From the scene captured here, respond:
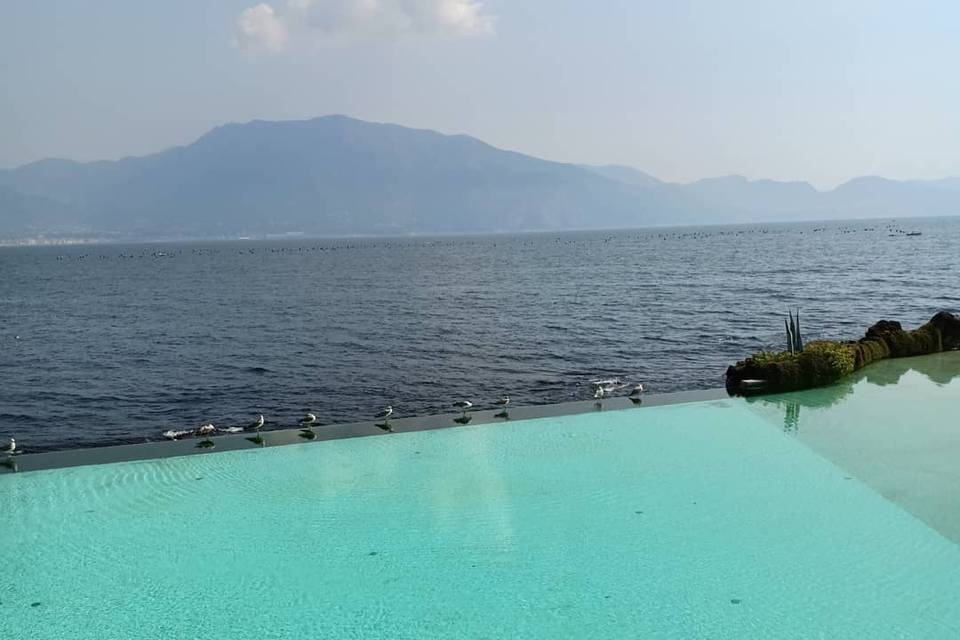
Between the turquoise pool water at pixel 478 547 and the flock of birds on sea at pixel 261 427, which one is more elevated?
the flock of birds on sea at pixel 261 427

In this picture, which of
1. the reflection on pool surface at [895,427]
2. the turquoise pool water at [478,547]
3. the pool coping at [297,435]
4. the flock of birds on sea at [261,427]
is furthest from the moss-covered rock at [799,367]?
the turquoise pool water at [478,547]

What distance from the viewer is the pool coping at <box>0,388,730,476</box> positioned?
1241 cm

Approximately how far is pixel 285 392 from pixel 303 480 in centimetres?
1046

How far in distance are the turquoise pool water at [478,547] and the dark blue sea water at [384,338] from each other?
705 centimetres

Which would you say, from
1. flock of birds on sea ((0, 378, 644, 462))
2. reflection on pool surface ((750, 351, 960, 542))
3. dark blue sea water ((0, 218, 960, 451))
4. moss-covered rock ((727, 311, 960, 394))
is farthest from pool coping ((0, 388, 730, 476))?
dark blue sea water ((0, 218, 960, 451))

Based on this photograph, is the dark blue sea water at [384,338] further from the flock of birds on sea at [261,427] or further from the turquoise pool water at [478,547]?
the turquoise pool water at [478,547]

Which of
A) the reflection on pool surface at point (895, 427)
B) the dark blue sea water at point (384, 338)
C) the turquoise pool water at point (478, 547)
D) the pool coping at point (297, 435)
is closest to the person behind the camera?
the turquoise pool water at point (478, 547)

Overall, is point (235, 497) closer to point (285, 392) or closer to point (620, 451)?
point (620, 451)

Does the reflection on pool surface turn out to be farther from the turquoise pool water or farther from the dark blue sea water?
the dark blue sea water

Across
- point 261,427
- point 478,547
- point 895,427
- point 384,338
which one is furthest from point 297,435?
point 384,338

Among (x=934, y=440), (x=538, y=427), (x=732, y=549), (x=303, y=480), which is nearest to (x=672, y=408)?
(x=538, y=427)

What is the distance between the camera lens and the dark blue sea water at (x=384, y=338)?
67.2 feet

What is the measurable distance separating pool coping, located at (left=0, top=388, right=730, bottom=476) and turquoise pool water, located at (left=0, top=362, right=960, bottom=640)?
0.45 metres

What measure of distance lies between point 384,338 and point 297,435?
17.0 metres
